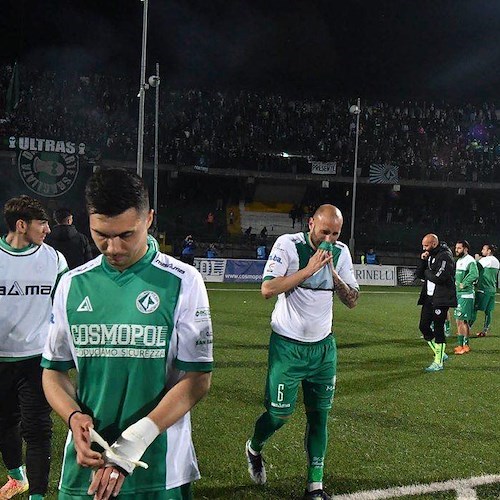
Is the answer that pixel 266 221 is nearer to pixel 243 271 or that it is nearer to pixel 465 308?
pixel 243 271

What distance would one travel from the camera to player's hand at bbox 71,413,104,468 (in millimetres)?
1978

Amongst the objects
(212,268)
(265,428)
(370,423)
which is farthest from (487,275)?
(212,268)

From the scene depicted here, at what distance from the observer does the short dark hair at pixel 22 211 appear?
161 inches

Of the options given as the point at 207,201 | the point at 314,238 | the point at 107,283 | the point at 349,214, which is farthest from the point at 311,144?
the point at 107,283

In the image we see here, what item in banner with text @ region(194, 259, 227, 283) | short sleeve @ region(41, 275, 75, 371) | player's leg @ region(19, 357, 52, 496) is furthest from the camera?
banner with text @ region(194, 259, 227, 283)

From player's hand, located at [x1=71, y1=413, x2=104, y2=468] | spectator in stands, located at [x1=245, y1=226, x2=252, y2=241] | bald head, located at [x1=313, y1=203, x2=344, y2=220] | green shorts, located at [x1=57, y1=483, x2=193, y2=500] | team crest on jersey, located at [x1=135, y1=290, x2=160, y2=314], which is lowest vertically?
spectator in stands, located at [x1=245, y1=226, x2=252, y2=241]

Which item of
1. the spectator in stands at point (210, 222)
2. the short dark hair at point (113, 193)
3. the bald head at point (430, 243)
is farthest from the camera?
the spectator in stands at point (210, 222)

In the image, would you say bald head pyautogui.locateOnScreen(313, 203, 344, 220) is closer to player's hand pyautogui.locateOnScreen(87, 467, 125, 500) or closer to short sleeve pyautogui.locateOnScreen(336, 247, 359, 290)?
short sleeve pyautogui.locateOnScreen(336, 247, 359, 290)

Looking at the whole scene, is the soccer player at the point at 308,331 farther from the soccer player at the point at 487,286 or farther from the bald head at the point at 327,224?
the soccer player at the point at 487,286

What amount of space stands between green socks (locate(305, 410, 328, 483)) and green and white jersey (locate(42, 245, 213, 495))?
97.8 inches

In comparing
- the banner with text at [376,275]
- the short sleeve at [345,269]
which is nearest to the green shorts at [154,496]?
the short sleeve at [345,269]

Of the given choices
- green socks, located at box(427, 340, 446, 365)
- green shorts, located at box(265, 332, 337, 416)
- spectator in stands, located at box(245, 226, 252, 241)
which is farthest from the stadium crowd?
green shorts, located at box(265, 332, 337, 416)

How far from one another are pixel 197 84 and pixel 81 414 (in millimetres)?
43650

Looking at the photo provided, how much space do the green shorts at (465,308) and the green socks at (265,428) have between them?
7.59m
